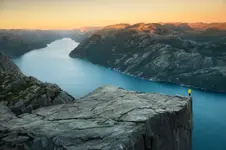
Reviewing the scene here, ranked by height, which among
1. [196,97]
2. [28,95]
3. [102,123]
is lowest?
[196,97]

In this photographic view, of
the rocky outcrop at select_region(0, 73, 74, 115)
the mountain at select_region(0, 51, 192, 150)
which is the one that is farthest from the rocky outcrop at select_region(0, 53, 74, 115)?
the mountain at select_region(0, 51, 192, 150)

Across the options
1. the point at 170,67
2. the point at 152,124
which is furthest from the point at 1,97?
the point at 170,67

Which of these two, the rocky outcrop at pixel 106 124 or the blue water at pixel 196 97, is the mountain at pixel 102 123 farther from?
the blue water at pixel 196 97

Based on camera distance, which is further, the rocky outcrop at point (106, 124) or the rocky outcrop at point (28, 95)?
the rocky outcrop at point (28, 95)

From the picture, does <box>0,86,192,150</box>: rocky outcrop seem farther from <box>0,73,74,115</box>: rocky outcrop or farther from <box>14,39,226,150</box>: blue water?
<box>14,39,226,150</box>: blue water

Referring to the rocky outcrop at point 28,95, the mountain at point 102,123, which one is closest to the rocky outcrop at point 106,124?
the mountain at point 102,123

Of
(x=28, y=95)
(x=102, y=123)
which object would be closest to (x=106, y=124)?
(x=102, y=123)

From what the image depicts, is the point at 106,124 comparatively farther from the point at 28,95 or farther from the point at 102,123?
the point at 28,95

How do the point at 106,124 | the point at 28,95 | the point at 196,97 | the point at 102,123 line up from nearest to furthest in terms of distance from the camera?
the point at 106,124 → the point at 102,123 → the point at 28,95 → the point at 196,97
